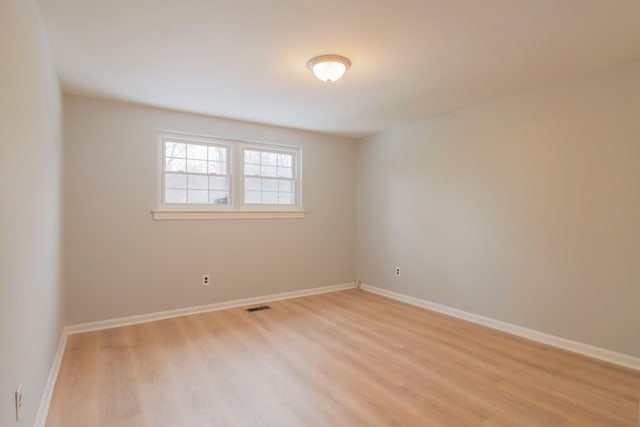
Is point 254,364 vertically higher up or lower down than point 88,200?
lower down

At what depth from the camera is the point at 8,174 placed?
1.34 metres

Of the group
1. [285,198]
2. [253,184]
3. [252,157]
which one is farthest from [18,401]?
[285,198]

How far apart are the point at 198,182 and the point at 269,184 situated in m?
0.99

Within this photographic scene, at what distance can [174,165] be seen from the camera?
3.95m

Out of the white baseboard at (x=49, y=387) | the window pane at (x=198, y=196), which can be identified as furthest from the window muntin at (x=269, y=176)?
the white baseboard at (x=49, y=387)

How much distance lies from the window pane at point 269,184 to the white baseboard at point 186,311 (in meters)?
1.51

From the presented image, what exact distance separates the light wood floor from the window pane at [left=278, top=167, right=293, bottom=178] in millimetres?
2161

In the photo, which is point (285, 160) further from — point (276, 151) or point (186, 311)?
point (186, 311)

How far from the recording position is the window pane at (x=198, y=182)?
405 cm

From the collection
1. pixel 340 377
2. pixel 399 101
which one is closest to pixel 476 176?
pixel 399 101

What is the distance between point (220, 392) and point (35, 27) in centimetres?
254

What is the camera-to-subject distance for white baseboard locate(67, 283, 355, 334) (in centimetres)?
338

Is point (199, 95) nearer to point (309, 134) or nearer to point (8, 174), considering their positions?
point (309, 134)

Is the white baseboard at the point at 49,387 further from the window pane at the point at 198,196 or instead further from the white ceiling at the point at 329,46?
the white ceiling at the point at 329,46
